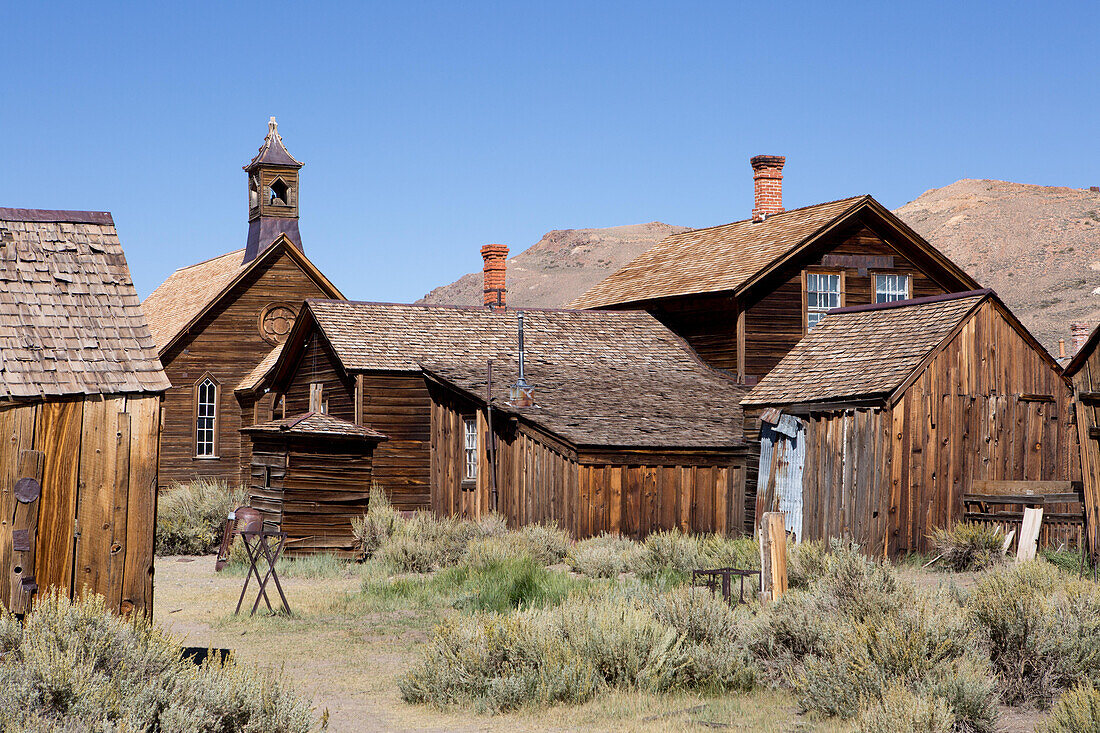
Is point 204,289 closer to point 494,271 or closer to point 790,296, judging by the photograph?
point 494,271

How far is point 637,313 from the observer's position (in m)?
29.9

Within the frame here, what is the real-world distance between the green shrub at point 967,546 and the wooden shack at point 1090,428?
2.25 m

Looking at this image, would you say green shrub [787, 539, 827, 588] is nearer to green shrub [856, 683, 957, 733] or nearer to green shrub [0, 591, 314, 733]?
green shrub [856, 683, 957, 733]

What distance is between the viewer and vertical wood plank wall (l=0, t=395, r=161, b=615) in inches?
361

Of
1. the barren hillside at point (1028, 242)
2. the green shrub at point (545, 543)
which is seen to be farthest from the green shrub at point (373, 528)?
the barren hillside at point (1028, 242)

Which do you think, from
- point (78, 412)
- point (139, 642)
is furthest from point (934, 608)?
point (78, 412)

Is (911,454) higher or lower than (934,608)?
higher

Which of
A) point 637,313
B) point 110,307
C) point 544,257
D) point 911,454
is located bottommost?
point 911,454

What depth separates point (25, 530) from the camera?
9.15 metres

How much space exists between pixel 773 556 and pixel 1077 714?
517cm

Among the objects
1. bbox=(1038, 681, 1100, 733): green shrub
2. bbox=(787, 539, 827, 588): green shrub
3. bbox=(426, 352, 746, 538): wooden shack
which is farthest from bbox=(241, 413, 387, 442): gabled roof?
bbox=(1038, 681, 1100, 733): green shrub

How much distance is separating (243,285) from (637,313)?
11.8 meters

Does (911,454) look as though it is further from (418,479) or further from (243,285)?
(243,285)

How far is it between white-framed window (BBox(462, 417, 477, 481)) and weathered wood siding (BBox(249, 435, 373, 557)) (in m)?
3.40
